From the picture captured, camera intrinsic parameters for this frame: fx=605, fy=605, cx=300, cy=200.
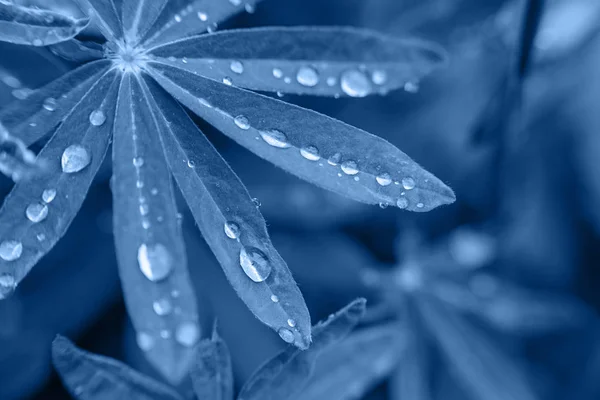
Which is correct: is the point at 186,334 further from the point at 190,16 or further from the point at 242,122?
the point at 190,16

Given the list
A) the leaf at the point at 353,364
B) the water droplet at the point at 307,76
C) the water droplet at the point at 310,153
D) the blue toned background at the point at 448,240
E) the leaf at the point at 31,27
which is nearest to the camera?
the leaf at the point at 31,27

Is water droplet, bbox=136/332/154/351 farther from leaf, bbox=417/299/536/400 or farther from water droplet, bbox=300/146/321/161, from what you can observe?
leaf, bbox=417/299/536/400

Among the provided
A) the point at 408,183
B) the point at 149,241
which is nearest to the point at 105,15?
the point at 149,241

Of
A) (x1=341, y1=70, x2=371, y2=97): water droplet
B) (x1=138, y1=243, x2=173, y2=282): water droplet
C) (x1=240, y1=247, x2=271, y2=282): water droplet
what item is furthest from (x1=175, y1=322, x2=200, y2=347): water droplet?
(x1=341, y1=70, x2=371, y2=97): water droplet

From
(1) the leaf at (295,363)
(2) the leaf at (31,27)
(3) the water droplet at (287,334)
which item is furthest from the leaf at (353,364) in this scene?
(2) the leaf at (31,27)

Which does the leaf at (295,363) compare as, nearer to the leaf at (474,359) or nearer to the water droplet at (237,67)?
the water droplet at (237,67)

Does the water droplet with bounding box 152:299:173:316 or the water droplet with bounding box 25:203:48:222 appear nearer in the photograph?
the water droplet with bounding box 25:203:48:222
